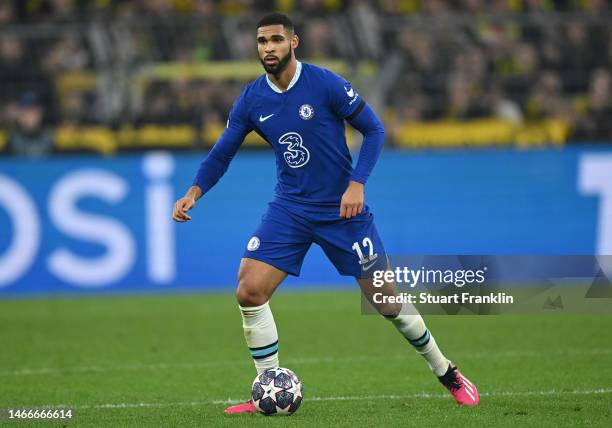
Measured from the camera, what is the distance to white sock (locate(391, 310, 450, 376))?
7039 millimetres

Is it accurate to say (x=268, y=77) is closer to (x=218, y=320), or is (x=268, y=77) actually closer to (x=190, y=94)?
(x=218, y=320)

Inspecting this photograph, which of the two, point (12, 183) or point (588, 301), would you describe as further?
point (12, 183)

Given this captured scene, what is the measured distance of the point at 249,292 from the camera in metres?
6.88

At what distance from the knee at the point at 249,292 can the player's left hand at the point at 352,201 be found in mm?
696

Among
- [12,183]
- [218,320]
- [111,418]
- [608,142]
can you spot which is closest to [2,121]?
[12,183]

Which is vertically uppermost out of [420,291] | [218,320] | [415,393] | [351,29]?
[351,29]

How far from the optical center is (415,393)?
775 cm

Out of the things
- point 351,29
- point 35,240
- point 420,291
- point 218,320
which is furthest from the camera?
point 351,29

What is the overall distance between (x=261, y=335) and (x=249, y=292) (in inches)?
11.9

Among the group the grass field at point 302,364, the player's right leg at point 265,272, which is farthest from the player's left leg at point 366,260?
the grass field at point 302,364

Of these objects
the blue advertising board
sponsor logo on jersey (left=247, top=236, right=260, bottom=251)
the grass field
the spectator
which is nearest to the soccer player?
sponsor logo on jersey (left=247, top=236, right=260, bottom=251)

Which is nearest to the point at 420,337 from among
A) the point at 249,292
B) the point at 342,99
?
the point at 249,292

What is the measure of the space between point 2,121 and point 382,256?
9.96m

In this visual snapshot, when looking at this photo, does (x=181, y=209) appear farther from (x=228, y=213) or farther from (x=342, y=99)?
(x=228, y=213)
